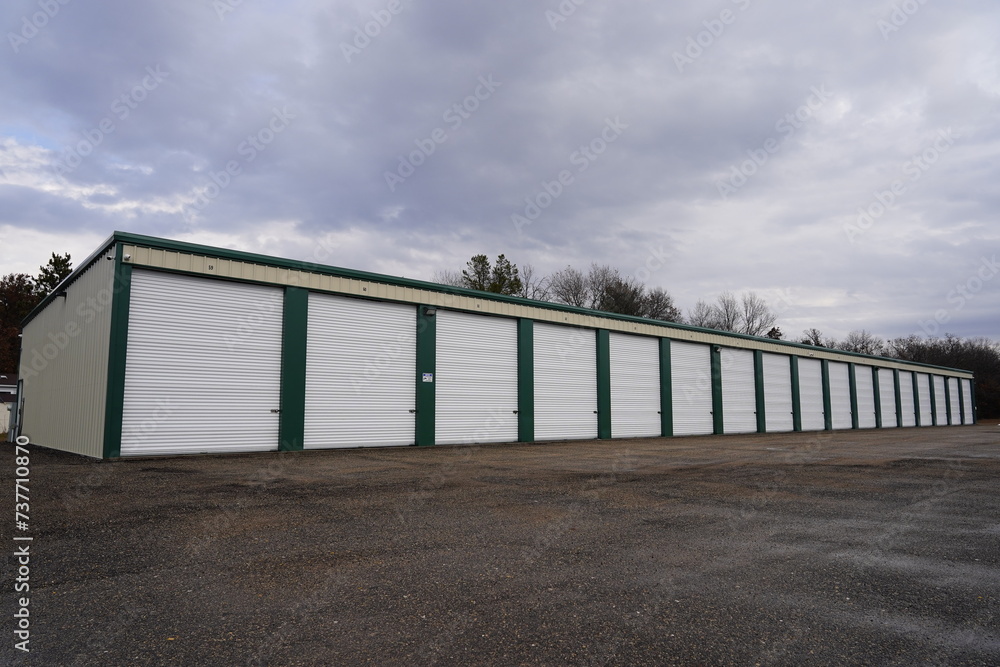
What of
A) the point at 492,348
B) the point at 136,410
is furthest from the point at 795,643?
the point at 492,348

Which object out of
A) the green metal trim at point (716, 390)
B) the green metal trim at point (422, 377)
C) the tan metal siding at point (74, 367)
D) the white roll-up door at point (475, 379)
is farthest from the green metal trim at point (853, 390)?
the tan metal siding at point (74, 367)

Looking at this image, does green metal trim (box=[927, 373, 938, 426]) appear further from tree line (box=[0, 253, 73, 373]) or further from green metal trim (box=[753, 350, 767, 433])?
tree line (box=[0, 253, 73, 373])

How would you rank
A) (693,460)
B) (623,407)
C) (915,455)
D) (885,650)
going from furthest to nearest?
1. (623,407)
2. (915,455)
3. (693,460)
4. (885,650)

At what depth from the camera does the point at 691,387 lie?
26.6 meters

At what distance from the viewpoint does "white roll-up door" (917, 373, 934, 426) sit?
4516 cm

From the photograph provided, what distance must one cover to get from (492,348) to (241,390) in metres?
8.24

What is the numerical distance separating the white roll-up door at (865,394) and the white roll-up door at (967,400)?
22.1m

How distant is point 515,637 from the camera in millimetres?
3146

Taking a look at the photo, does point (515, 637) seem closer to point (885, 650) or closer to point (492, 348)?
point (885, 650)

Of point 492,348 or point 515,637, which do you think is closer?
point 515,637

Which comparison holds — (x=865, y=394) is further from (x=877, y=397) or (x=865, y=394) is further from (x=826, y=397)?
(x=826, y=397)

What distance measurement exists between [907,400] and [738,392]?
927 inches

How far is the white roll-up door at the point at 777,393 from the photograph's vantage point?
99.5 ft

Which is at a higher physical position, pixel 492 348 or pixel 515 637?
pixel 492 348
